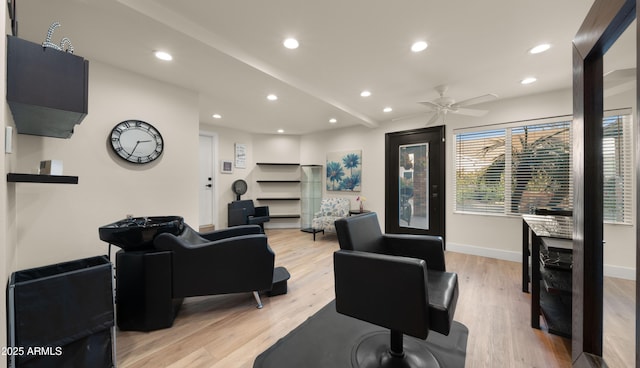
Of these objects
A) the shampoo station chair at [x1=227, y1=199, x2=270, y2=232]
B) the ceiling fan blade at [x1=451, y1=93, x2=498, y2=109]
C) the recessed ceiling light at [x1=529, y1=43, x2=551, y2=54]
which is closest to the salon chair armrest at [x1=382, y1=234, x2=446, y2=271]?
the ceiling fan blade at [x1=451, y1=93, x2=498, y2=109]

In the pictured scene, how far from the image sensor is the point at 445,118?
13.4 ft

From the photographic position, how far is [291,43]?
7.34 feet

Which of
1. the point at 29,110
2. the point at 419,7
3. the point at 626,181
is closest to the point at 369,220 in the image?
the point at 626,181

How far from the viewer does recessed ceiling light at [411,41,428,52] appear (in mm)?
2227

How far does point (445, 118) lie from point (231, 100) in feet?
11.6

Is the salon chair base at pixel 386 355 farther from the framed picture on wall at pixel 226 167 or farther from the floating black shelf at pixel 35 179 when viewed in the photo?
the framed picture on wall at pixel 226 167

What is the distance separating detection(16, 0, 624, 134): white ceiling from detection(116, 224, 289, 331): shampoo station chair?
5.72 ft

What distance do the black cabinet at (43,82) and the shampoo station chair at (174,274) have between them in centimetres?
104

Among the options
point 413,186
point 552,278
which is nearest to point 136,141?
point 552,278

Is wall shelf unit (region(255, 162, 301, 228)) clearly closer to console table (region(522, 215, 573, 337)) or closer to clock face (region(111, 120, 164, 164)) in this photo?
clock face (region(111, 120, 164, 164))

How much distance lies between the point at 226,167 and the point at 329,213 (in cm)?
257

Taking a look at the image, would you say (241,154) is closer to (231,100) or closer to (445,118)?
(231,100)

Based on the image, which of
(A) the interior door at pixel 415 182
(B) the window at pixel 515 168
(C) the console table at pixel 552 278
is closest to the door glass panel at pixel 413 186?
(A) the interior door at pixel 415 182

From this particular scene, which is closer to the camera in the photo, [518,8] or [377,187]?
[518,8]
